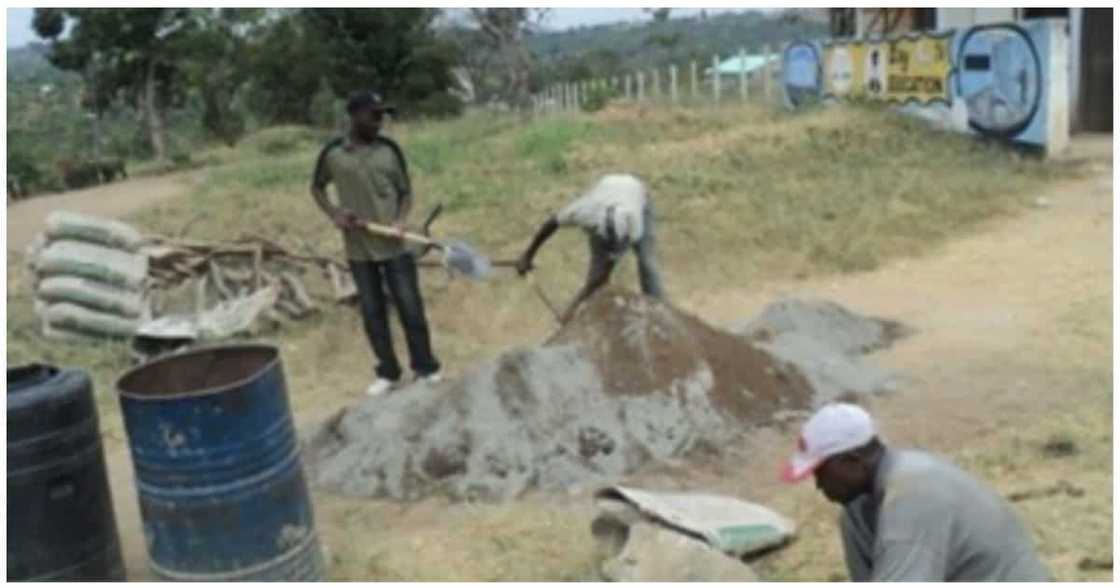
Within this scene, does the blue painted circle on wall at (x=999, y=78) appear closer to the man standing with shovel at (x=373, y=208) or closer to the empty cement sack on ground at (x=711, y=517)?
the man standing with shovel at (x=373, y=208)

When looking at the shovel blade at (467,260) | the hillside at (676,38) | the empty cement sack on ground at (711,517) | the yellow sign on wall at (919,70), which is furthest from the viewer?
the hillside at (676,38)

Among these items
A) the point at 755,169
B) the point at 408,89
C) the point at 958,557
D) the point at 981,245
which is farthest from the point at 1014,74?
the point at 408,89

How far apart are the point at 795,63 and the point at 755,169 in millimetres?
6111

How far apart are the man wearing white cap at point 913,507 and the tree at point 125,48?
24882 millimetres

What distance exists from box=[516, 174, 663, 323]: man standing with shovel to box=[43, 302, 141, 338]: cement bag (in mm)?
3414

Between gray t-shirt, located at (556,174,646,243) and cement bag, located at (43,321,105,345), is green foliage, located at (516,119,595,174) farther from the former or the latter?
gray t-shirt, located at (556,174,646,243)

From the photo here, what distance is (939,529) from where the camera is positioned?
10.1 ft

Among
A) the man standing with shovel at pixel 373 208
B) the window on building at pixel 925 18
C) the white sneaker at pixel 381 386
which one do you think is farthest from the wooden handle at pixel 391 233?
the window on building at pixel 925 18

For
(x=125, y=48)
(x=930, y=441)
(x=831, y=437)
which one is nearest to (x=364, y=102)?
(x=930, y=441)

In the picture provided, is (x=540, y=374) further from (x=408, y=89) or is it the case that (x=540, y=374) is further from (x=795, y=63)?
(x=408, y=89)

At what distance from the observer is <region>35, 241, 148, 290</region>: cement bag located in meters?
9.36

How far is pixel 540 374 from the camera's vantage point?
20.5 ft

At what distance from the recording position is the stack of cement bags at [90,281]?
9344mm

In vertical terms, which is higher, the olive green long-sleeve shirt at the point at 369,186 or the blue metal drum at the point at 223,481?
the olive green long-sleeve shirt at the point at 369,186
